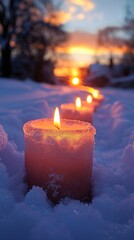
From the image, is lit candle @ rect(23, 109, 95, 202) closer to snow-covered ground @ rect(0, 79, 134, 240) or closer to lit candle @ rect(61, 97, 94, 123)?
snow-covered ground @ rect(0, 79, 134, 240)

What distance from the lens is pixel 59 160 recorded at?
1225mm

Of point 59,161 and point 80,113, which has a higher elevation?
point 59,161

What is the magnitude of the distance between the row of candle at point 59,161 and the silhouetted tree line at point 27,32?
14.2 meters

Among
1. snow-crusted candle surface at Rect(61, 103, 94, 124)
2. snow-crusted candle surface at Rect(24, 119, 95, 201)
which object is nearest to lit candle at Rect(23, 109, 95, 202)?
snow-crusted candle surface at Rect(24, 119, 95, 201)

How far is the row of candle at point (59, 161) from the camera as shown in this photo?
1220 millimetres

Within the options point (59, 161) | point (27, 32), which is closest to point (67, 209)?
point (59, 161)

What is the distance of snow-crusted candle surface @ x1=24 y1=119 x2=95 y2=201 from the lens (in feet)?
4.00

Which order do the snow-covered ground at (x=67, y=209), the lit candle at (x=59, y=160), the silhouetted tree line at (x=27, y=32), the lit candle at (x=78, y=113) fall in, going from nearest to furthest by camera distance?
the snow-covered ground at (x=67, y=209)
the lit candle at (x=59, y=160)
the lit candle at (x=78, y=113)
the silhouetted tree line at (x=27, y=32)

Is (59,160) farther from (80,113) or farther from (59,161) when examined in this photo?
(80,113)

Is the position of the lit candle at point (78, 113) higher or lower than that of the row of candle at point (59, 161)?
lower

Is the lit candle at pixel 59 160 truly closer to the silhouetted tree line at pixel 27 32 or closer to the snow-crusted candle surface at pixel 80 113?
the snow-crusted candle surface at pixel 80 113

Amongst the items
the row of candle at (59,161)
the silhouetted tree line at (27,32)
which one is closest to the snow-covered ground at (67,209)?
the row of candle at (59,161)

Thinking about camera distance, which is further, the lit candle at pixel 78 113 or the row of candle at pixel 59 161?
the lit candle at pixel 78 113

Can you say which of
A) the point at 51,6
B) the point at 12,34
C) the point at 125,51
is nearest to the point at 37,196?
the point at 12,34
